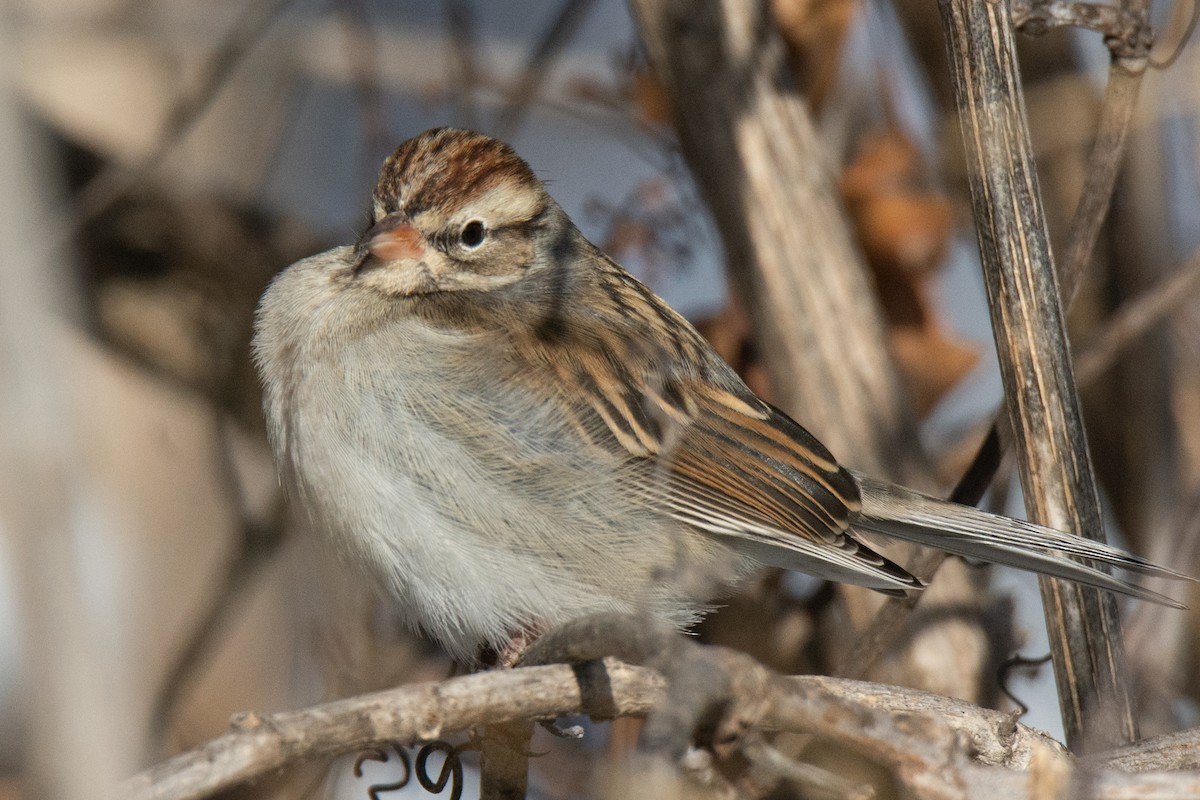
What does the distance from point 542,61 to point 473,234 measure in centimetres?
104

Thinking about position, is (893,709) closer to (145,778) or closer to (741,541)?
(741,541)

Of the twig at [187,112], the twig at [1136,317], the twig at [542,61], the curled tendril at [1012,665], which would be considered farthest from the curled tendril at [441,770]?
the twig at [542,61]

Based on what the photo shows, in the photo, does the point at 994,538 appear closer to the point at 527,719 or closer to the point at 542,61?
the point at 527,719

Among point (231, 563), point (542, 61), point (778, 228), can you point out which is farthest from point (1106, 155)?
point (231, 563)

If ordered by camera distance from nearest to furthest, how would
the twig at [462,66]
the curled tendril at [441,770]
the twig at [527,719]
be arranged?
1. the twig at [527,719]
2. the curled tendril at [441,770]
3. the twig at [462,66]

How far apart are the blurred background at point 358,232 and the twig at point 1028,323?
802 mm

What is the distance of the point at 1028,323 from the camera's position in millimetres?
2309

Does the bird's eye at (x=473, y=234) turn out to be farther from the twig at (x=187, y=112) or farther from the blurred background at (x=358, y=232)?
the twig at (x=187, y=112)

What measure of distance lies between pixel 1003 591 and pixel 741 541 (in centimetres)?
115

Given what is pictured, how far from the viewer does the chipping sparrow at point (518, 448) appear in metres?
2.48

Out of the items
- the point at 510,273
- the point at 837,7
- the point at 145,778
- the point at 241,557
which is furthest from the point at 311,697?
the point at 837,7

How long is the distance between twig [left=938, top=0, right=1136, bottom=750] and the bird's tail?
0.05 metres

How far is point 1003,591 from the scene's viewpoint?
11.7 ft

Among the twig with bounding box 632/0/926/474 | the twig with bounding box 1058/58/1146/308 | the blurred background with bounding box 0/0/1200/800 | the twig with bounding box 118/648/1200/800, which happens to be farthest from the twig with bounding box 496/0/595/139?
the twig with bounding box 118/648/1200/800
